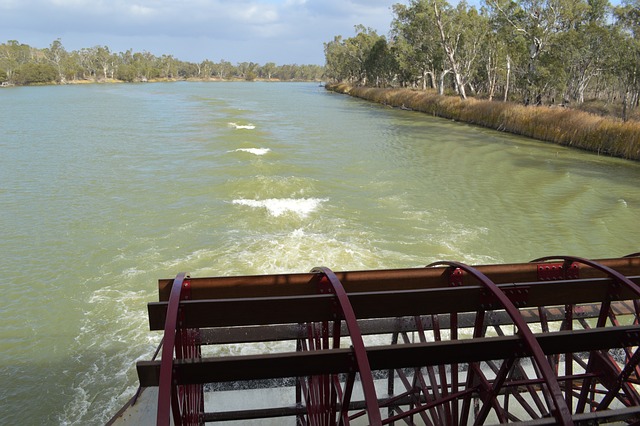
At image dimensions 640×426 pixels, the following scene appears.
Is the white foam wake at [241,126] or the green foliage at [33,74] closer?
the white foam wake at [241,126]

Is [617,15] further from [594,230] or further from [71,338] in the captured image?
[71,338]

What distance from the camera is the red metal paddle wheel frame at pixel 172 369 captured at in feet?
8.91

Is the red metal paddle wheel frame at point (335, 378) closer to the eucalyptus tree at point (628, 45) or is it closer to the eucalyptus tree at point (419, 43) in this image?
the eucalyptus tree at point (628, 45)

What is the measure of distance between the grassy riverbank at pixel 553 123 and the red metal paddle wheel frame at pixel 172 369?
21.6 m

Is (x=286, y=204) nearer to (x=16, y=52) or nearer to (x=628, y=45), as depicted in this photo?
(x=628, y=45)

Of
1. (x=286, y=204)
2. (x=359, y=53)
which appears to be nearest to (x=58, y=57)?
(x=359, y=53)

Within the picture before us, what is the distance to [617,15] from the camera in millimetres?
32000

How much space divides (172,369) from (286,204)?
9568 millimetres

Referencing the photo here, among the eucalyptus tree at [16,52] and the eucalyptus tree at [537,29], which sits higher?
the eucalyptus tree at [16,52]

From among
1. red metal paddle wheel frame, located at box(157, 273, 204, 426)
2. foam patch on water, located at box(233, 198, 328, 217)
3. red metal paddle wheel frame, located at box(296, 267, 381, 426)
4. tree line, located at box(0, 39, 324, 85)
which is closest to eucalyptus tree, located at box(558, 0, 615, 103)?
foam patch on water, located at box(233, 198, 328, 217)

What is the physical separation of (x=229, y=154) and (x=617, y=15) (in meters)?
28.7

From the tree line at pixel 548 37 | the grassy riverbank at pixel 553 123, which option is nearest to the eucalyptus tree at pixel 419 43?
the tree line at pixel 548 37

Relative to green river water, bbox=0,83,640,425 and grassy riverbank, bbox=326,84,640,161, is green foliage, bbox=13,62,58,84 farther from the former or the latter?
grassy riverbank, bbox=326,84,640,161

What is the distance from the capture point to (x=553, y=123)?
24.7 m
